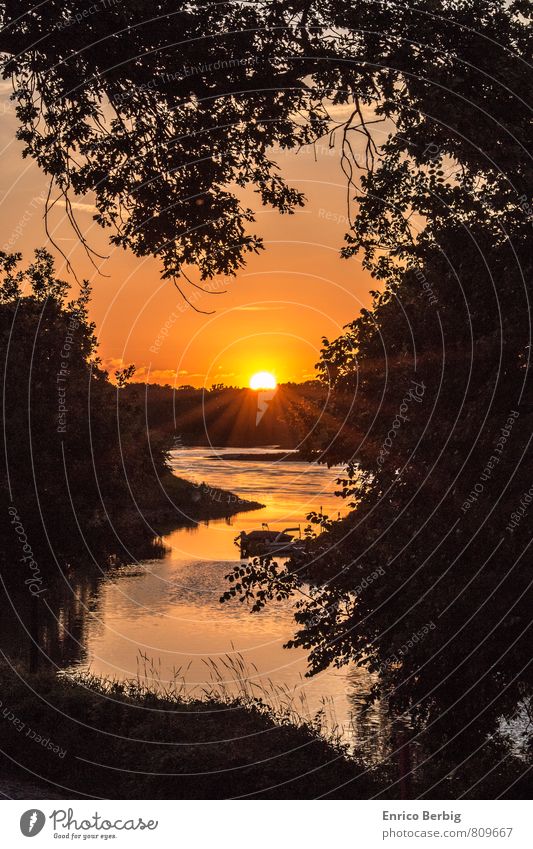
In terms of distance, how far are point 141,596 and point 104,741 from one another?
33.4 metres

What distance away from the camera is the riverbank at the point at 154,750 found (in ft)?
62.7

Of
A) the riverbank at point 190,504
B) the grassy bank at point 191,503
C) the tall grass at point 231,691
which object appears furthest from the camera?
the grassy bank at point 191,503

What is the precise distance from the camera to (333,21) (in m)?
15.0

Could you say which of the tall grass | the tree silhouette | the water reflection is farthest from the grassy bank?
the tree silhouette

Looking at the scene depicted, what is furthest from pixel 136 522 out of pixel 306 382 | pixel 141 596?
pixel 306 382

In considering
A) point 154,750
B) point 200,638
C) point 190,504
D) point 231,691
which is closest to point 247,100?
Result: point 154,750

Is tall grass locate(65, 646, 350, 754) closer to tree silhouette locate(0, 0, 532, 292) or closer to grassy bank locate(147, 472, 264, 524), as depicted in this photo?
tree silhouette locate(0, 0, 532, 292)

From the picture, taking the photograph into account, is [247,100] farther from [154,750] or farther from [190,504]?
[190,504]

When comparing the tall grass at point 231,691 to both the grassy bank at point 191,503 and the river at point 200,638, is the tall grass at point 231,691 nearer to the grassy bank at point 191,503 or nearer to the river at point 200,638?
the river at point 200,638

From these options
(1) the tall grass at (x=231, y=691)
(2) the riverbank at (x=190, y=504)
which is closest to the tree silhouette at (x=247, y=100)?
(1) the tall grass at (x=231, y=691)

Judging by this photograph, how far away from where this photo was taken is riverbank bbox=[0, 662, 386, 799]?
19109 mm
